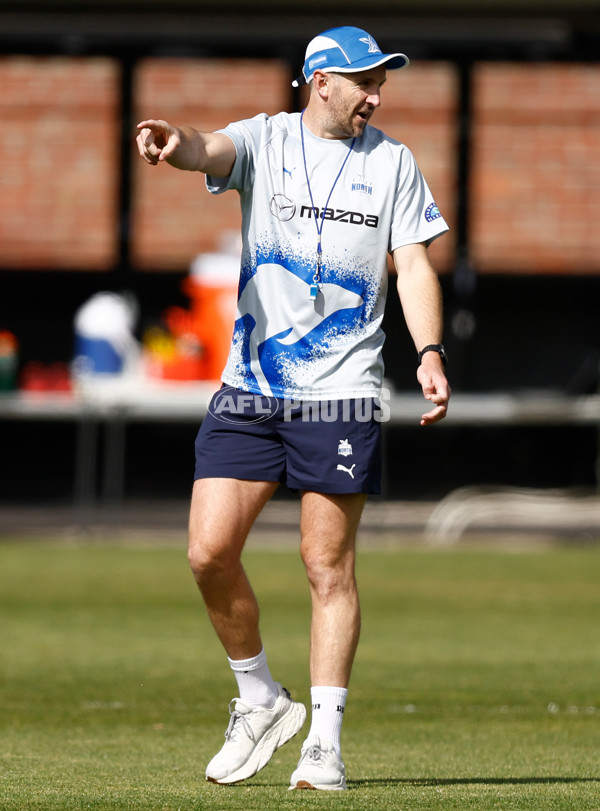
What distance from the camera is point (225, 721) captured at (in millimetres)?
5945

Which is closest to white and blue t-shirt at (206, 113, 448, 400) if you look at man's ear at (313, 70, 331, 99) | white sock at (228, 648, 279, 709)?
man's ear at (313, 70, 331, 99)

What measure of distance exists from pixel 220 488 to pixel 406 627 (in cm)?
439

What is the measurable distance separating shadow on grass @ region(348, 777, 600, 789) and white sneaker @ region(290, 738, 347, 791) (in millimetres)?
92

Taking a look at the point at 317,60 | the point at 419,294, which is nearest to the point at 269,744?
the point at 419,294

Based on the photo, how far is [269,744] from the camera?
4738 millimetres

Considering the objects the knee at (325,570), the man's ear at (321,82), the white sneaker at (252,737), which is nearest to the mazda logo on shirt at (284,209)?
the man's ear at (321,82)

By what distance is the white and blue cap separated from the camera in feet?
15.0

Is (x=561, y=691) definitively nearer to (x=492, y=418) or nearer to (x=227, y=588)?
(x=227, y=588)

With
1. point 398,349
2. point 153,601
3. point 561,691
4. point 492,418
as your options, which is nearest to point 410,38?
point 398,349

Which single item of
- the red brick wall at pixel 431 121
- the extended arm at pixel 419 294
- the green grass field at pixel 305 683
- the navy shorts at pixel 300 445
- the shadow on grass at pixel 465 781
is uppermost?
the red brick wall at pixel 431 121

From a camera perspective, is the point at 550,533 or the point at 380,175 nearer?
the point at 380,175

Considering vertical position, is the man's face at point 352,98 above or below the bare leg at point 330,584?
above

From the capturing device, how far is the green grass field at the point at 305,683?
14.6ft

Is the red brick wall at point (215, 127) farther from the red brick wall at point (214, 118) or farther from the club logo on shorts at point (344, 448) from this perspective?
the club logo on shorts at point (344, 448)
